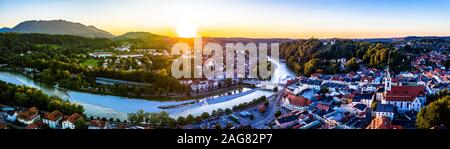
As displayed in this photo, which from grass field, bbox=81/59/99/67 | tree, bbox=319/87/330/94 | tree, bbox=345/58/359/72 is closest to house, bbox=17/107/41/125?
grass field, bbox=81/59/99/67

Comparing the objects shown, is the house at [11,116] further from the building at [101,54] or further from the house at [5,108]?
the building at [101,54]

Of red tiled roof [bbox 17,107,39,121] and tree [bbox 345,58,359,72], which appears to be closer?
red tiled roof [bbox 17,107,39,121]

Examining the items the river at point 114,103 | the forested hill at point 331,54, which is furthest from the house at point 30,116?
the forested hill at point 331,54

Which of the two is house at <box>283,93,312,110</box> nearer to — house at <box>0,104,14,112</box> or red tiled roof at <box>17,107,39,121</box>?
red tiled roof at <box>17,107,39,121</box>

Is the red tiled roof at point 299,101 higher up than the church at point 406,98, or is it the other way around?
the church at point 406,98

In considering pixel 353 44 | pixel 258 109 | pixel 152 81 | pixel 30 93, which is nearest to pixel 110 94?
pixel 152 81
